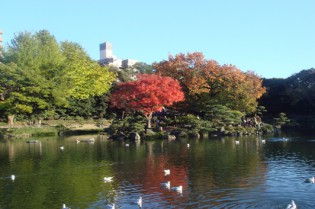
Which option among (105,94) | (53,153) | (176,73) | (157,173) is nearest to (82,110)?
(105,94)

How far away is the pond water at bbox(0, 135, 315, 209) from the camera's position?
463 inches

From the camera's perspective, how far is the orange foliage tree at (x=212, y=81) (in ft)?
135

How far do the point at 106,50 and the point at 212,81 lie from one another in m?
111

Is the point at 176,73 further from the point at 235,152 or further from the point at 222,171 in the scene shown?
the point at 222,171

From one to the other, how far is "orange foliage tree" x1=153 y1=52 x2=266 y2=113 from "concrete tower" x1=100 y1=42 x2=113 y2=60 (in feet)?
351

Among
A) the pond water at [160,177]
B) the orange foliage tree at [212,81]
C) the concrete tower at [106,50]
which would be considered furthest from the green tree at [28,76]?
the concrete tower at [106,50]

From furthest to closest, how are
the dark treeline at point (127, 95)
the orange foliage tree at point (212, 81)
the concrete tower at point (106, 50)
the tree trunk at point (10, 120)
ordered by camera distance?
the concrete tower at point (106, 50) → the tree trunk at point (10, 120) → the orange foliage tree at point (212, 81) → the dark treeline at point (127, 95)

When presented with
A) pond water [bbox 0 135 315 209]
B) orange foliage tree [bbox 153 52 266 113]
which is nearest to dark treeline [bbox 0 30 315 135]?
orange foliage tree [bbox 153 52 266 113]

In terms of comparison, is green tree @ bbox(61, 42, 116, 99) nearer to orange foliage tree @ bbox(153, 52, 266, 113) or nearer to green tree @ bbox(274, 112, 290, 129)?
orange foliage tree @ bbox(153, 52, 266, 113)

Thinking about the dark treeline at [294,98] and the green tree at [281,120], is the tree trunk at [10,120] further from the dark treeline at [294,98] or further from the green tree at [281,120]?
the dark treeline at [294,98]

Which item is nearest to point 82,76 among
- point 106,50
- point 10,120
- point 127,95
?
point 10,120

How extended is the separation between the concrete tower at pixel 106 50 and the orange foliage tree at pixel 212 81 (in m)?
107

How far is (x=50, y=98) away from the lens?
42.7 metres

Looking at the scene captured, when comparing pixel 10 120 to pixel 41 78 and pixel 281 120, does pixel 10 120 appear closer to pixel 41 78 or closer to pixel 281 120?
pixel 41 78
